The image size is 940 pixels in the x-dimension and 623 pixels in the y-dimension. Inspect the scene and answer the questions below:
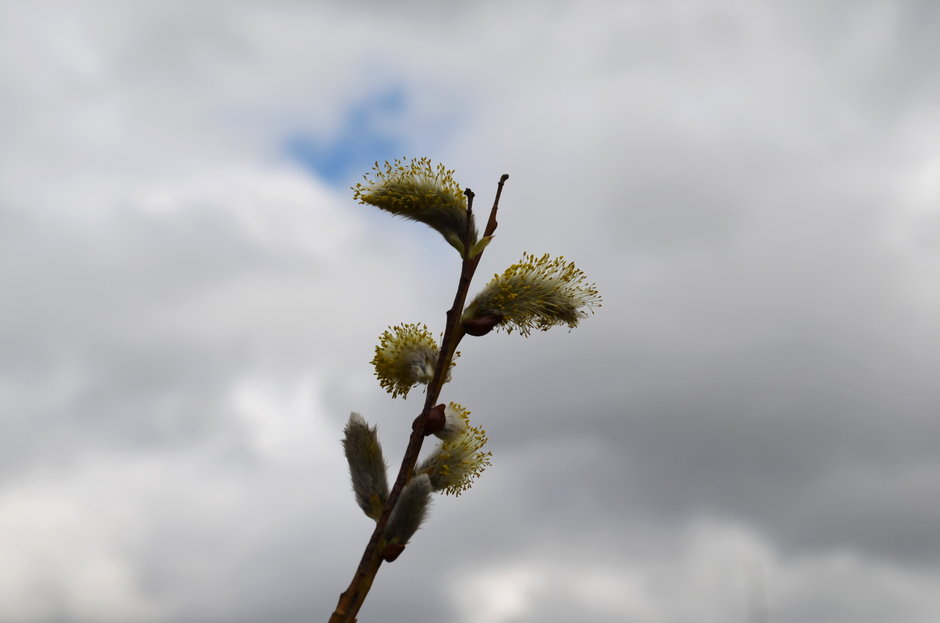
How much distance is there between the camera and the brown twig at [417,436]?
481cm

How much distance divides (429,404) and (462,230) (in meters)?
1.05

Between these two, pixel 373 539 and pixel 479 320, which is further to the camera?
pixel 479 320

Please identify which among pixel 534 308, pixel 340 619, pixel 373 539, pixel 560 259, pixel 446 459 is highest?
pixel 560 259

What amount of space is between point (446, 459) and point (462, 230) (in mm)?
1281

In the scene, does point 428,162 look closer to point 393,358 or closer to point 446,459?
point 393,358

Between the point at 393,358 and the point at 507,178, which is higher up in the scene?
the point at 507,178

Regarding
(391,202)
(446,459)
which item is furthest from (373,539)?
(391,202)

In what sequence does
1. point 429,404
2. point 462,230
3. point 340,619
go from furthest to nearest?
point 462,230 → point 429,404 → point 340,619

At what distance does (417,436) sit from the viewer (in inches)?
203

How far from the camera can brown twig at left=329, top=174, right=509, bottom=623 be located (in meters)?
4.81

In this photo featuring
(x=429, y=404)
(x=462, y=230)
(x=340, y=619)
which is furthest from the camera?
(x=462, y=230)

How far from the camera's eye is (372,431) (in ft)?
17.8

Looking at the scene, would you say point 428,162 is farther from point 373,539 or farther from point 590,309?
point 373,539

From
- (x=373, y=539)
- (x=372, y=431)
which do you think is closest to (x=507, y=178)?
(x=372, y=431)
